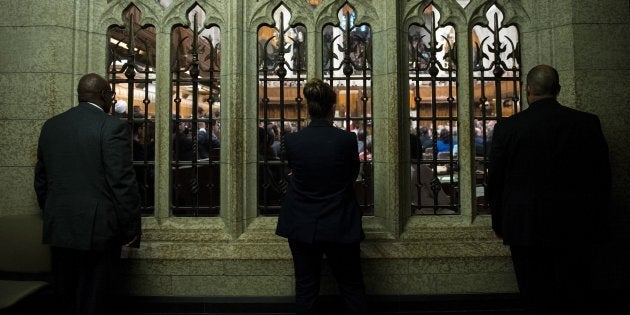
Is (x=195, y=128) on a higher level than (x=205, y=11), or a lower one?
lower

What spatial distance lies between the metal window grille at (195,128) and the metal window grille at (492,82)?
196 cm

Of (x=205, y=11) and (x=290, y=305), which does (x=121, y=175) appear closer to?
(x=290, y=305)

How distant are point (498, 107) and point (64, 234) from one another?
116 inches

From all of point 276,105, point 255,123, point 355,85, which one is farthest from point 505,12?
point 255,123

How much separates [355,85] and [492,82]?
105 centimetres

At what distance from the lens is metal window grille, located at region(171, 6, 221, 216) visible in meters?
3.18

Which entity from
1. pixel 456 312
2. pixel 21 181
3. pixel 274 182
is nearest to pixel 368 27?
pixel 274 182

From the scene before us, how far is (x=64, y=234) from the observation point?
6.91ft

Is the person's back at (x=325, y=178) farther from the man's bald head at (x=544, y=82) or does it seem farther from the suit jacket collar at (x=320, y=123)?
the man's bald head at (x=544, y=82)

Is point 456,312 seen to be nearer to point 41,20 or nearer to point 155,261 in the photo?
point 155,261

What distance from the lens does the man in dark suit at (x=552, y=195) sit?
206 centimetres

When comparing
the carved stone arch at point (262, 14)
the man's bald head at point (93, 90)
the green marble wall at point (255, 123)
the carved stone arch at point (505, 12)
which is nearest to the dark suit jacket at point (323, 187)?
the green marble wall at point (255, 123)

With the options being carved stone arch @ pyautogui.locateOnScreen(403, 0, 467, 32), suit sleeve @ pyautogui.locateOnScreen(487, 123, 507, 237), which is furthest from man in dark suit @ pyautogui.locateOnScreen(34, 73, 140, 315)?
carved stone arch @ pyautogui.locateOnScreen(403, 0, 467, 32)

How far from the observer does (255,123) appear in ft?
10.4
